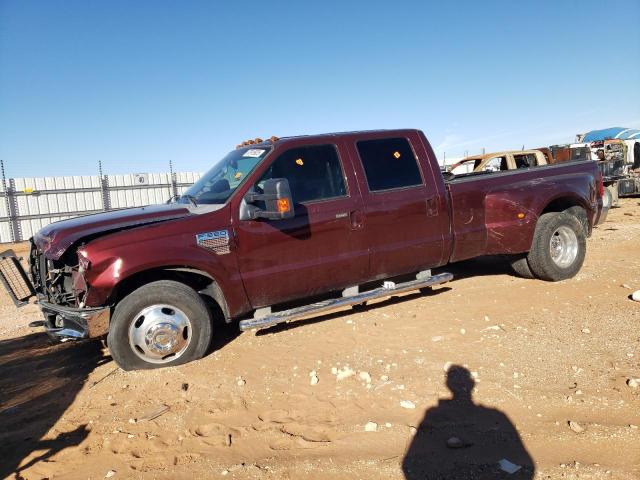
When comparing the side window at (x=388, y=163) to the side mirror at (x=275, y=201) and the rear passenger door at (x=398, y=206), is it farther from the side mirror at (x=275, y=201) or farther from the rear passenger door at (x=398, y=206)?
the side mirror at (x=275, y=201)

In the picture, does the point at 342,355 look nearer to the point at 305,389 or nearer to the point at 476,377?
the point at 305,389

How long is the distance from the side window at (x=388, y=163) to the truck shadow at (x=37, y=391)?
315cm

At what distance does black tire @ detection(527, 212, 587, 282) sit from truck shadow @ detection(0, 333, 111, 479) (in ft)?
16.0

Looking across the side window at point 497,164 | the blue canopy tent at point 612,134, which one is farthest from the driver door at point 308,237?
the blue canopy tent at point 612,134

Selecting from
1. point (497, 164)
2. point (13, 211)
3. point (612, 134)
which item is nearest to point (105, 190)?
point (13, 211)

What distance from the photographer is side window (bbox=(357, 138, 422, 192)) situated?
4844 mm

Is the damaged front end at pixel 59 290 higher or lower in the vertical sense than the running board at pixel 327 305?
higher

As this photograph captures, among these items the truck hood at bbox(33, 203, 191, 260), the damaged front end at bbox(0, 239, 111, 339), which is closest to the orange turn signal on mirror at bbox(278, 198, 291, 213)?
the truck hood at bbox(33, 203, 191, 260)

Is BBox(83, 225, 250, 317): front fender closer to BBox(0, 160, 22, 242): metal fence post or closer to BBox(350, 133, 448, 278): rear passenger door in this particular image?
BBox(350, 133, 448, 278): rear passenger door

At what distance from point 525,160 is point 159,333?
374 inches

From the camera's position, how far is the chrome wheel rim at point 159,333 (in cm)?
388

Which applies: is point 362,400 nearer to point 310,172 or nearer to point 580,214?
point 310,172

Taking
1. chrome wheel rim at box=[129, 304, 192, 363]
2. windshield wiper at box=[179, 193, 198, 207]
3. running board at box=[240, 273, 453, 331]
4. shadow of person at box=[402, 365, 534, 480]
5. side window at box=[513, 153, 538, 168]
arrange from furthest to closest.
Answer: side window at box=[513, 153, 538, 168], windshield wiper at box=[179, 193, 198, 207], running board at box=[240, 273, 453, 331], chrome wheel rim at box=[129, 304, 192, 363], shadow of person at box=[402, 365, 534, 480]

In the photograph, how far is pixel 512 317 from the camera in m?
4.72
